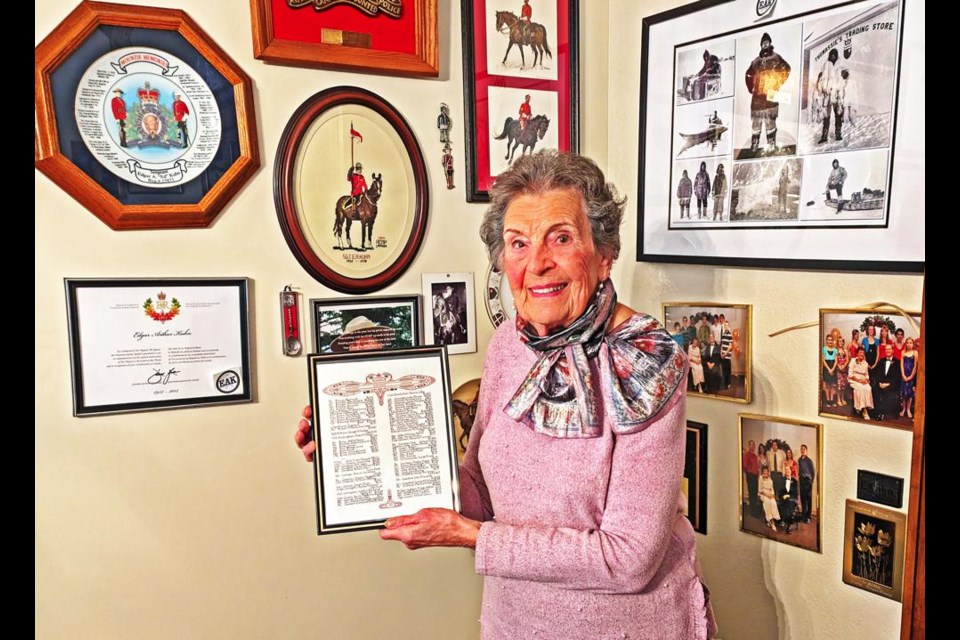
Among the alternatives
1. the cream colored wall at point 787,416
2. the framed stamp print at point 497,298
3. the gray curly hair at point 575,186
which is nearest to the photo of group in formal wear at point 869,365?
the cream colored wall at point 787,416

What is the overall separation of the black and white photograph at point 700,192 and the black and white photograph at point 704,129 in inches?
1.1

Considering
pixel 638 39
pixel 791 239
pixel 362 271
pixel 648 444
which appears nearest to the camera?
pixel 648 444

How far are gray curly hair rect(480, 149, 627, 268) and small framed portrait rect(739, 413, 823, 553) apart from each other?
0.77m

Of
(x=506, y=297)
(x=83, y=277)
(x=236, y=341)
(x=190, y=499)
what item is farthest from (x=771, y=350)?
(x=83, y=277)

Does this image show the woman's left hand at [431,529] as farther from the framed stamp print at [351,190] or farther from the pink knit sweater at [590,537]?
the framed stamp print at [351,190]

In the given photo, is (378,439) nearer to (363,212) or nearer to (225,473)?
(225,473)

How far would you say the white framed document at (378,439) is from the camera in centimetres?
153

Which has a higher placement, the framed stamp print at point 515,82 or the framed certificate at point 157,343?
the framed stamp print at point 515,82

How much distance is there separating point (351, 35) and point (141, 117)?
0.61 meters

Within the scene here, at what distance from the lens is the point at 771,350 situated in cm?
191

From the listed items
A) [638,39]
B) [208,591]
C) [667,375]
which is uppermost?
[638,39]

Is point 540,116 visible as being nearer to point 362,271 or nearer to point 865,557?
point 362,271

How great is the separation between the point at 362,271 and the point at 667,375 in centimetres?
101

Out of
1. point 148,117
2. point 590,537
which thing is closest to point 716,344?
point 590,537
